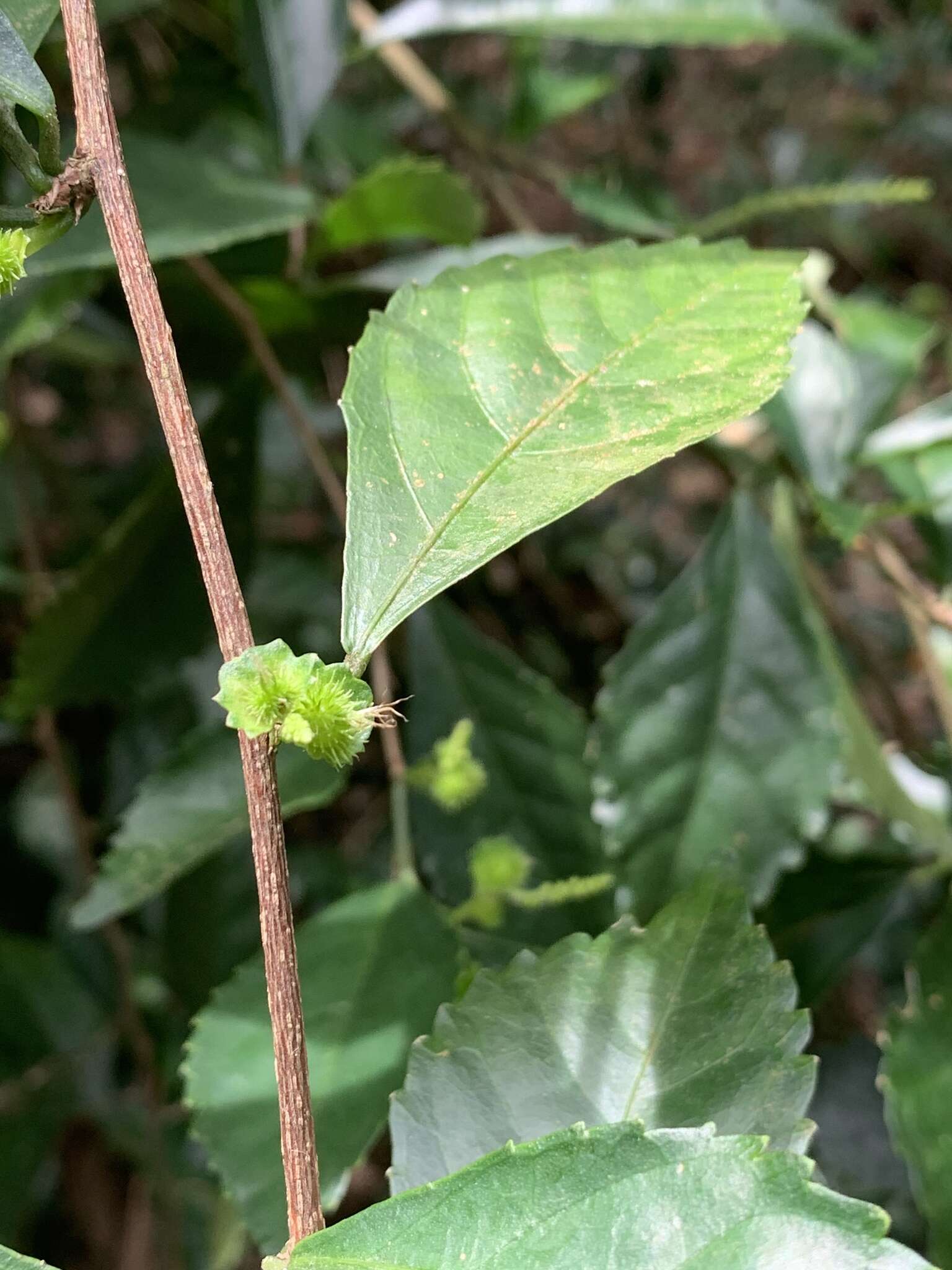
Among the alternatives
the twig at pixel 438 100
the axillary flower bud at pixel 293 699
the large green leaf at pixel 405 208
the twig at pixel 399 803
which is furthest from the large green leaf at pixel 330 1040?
the twig at pixel 438 100

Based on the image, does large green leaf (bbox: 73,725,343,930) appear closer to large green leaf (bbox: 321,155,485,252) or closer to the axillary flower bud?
the axillary flower bud

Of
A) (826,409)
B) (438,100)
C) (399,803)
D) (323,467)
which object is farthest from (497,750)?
(438,100)

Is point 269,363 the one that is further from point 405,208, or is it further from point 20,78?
point 20,78

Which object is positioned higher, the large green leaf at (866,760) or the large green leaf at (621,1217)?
the large green leaf at (866,760)

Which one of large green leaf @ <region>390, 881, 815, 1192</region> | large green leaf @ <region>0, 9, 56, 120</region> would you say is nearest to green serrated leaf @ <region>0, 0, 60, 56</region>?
large green leaf @ <region>0, 9, 56, 120</region>

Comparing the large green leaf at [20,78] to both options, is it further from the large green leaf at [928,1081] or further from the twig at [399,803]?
the large green leaf at [928,1081]

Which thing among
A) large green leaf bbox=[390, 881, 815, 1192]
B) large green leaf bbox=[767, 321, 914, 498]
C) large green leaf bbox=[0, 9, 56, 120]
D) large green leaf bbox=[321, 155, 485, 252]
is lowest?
large green leaf bbox=[390, 881, 815, 1192]

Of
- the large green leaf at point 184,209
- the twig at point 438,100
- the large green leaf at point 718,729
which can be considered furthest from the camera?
the twig at point 438,100
